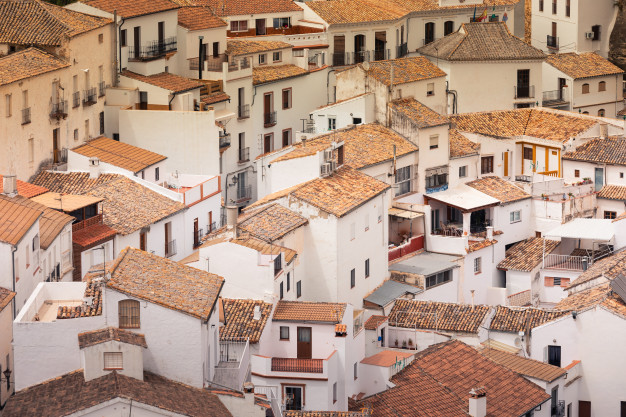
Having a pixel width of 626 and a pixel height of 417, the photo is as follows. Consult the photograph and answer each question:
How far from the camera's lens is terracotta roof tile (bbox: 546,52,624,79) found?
358 feet

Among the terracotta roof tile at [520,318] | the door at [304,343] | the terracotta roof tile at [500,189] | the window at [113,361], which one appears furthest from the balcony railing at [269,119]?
the window at [113,361]

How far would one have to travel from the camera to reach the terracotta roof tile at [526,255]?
3568 inches

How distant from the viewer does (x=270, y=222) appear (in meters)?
78.2

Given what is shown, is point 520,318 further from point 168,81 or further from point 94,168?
point 168,81

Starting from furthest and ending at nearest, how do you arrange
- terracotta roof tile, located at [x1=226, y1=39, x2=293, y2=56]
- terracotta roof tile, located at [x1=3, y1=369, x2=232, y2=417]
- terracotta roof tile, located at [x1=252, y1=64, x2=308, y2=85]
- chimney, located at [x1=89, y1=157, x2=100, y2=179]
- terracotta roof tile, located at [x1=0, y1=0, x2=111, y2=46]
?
terracotta roof tile, located at [x1=226, y1=39, x2=293, y2=56] < terracotta roof tile, located at [x1=252, y1=64, x2=308, y2=85] < terracotta roof tile, located at [x1=0, y1=0, x2=111, y2=46] < chimney, located at [x1=89, y1=157, x2=100, y2=179] < terracotta roof tile, located at [x1=3, y1=369, x2=232, y2=417]

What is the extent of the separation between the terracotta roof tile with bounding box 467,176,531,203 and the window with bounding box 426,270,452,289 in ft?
23.8

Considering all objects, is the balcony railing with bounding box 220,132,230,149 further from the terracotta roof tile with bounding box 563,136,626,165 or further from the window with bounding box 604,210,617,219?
the window with bounding box 604,210,617,219

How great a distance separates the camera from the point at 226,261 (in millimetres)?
73062

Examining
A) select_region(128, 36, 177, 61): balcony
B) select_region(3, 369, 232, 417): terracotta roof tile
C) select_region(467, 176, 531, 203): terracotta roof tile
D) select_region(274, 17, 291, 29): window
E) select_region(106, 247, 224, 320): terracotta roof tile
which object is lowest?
select_region(467, 176, 531, 203): terracotta roof tile

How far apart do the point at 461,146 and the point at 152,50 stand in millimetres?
15818

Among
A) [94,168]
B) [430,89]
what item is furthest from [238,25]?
[94,168]

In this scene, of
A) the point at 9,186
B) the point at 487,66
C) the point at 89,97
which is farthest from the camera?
the point at 487,66

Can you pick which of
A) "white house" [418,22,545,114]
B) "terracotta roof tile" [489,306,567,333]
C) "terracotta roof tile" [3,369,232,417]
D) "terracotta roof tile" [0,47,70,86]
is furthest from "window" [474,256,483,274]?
"terracotta roof tile" [3,369,232,417]

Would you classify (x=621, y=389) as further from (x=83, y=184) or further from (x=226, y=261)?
(x=83, y=184)
